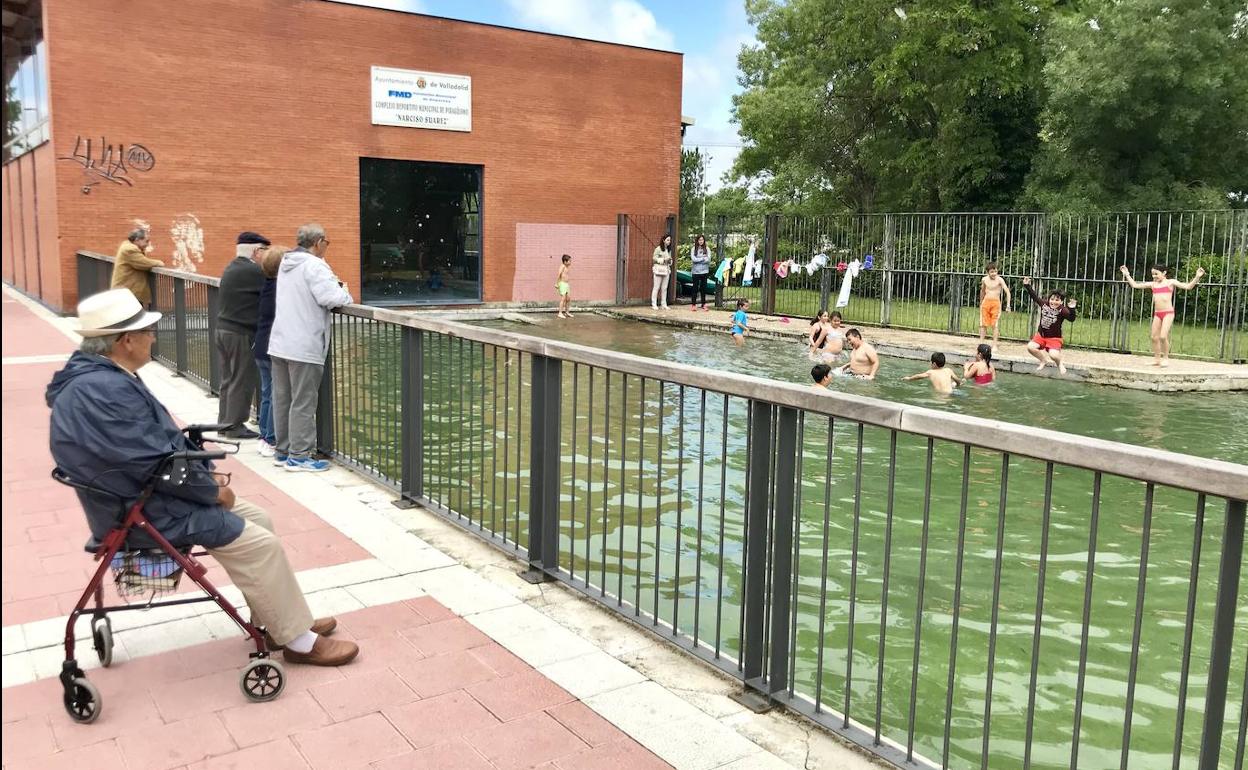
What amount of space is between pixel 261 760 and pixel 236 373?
5.72 m

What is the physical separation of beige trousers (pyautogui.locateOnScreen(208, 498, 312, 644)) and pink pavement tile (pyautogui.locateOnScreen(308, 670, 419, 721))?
267 millimetres

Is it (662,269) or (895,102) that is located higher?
(895,102)

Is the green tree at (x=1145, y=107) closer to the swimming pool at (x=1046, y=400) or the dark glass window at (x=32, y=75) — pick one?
the swimming pool at (x=1046, y=400)

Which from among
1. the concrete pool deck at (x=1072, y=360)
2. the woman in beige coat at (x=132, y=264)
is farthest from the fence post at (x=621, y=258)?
the woman in beige coat at (x=132, y=264)

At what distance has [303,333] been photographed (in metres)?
7.23

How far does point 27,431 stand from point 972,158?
94.0 ft

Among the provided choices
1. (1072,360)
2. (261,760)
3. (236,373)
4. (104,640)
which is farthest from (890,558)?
(1072,360)

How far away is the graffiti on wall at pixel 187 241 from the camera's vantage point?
2130 centimetres

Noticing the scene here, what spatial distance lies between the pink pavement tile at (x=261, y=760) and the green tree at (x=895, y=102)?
96.2ft

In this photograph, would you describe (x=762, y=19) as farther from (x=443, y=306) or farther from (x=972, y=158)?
(x=443, y=306)

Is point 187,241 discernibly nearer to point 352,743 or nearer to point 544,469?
point 544,469

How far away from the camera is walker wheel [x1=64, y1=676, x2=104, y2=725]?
3490 mm

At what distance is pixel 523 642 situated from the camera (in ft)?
14.2

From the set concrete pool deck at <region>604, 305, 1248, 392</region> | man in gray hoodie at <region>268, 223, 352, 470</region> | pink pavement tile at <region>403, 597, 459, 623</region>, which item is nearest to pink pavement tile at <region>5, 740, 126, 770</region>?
pink pavement tile at <region>403, 597, 459, 623</region>
